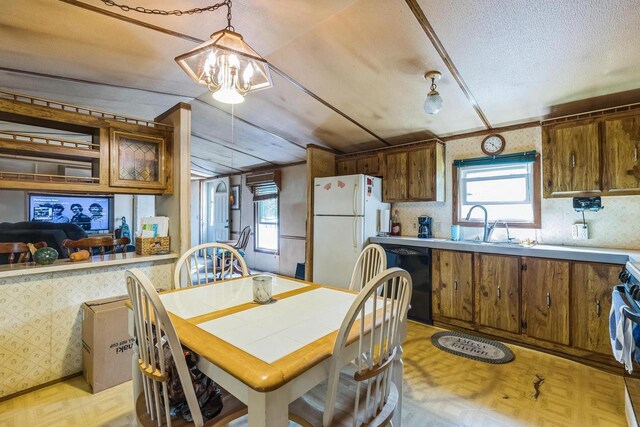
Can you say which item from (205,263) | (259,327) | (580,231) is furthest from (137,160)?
(580,231)

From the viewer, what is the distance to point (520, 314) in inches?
106

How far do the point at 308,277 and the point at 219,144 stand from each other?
104 inches

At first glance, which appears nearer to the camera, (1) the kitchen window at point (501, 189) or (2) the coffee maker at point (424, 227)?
(1) the kitchen window at point (501, 189)

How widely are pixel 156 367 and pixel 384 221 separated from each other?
10.4 ft

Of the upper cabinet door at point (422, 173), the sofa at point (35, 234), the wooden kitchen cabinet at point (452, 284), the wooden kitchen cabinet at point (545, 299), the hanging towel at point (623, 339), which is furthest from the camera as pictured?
the upper cabinet door at point (422, 173)

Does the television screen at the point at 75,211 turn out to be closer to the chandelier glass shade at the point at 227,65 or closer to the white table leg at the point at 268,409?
the chandelier glass shade at the point at 227,65

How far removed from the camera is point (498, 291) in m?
2.80

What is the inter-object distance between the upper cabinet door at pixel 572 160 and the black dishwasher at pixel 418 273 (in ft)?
4.35

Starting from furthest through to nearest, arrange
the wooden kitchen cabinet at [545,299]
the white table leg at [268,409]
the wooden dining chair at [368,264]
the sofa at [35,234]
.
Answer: the sofa at [35,234], the wooden kitchen cabinet at [545,299], the wooden dining chair at [368,264], the white table leg at [268,409]

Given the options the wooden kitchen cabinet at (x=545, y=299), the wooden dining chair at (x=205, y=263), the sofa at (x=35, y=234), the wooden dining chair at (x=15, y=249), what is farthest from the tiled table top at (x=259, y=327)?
the sofa at (x=35, y=234)

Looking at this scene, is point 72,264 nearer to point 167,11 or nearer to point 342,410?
point 167,11

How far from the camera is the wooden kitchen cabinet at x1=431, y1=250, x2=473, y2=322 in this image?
117 inches

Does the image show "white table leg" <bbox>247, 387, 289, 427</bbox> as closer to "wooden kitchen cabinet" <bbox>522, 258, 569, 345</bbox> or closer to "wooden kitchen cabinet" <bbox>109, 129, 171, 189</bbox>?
"wooden kitchen cabinet" <bbox>109, 129, 171, 189</bbox>

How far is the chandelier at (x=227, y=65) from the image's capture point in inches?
52.1
